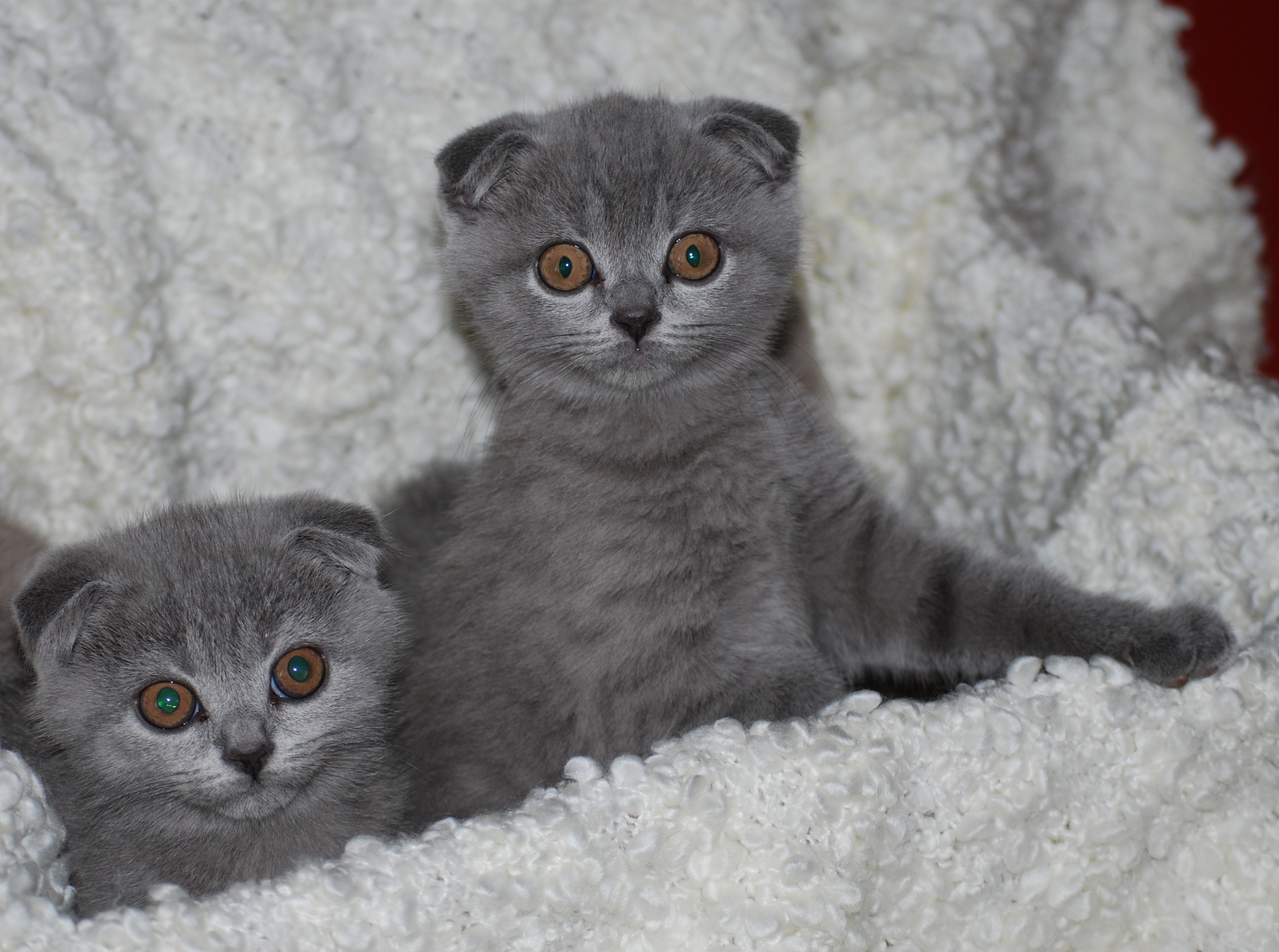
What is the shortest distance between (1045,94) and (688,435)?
1113mm

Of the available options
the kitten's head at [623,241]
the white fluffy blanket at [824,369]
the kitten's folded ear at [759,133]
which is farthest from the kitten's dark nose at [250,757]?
the kitten's folded ear at [759,133]

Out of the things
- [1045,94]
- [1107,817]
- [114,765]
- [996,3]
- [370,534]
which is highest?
[996,3]

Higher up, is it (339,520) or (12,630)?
(339,520)

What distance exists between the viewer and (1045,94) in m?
2.03

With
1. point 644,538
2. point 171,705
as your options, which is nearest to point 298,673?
point 171,705

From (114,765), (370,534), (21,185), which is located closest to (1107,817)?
(370,534)

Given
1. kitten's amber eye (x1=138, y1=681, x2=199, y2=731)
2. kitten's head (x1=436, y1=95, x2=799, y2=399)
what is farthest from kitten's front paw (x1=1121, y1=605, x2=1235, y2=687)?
kitten's amber eye (x1=138, y1=681, x2=199, y2=731)

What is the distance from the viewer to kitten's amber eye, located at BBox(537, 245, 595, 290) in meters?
1.29

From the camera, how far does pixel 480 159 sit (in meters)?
1.31

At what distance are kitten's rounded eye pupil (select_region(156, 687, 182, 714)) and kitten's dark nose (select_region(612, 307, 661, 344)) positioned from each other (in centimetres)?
55

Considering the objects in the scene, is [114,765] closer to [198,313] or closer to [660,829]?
[660,829]

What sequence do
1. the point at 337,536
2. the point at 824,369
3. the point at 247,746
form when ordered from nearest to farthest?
the point at 247,746 < the point at 337,536 < the point at 824,369

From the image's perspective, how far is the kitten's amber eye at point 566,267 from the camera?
129 centimetres

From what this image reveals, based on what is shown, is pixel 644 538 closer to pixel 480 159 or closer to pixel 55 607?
pixel 480 159
